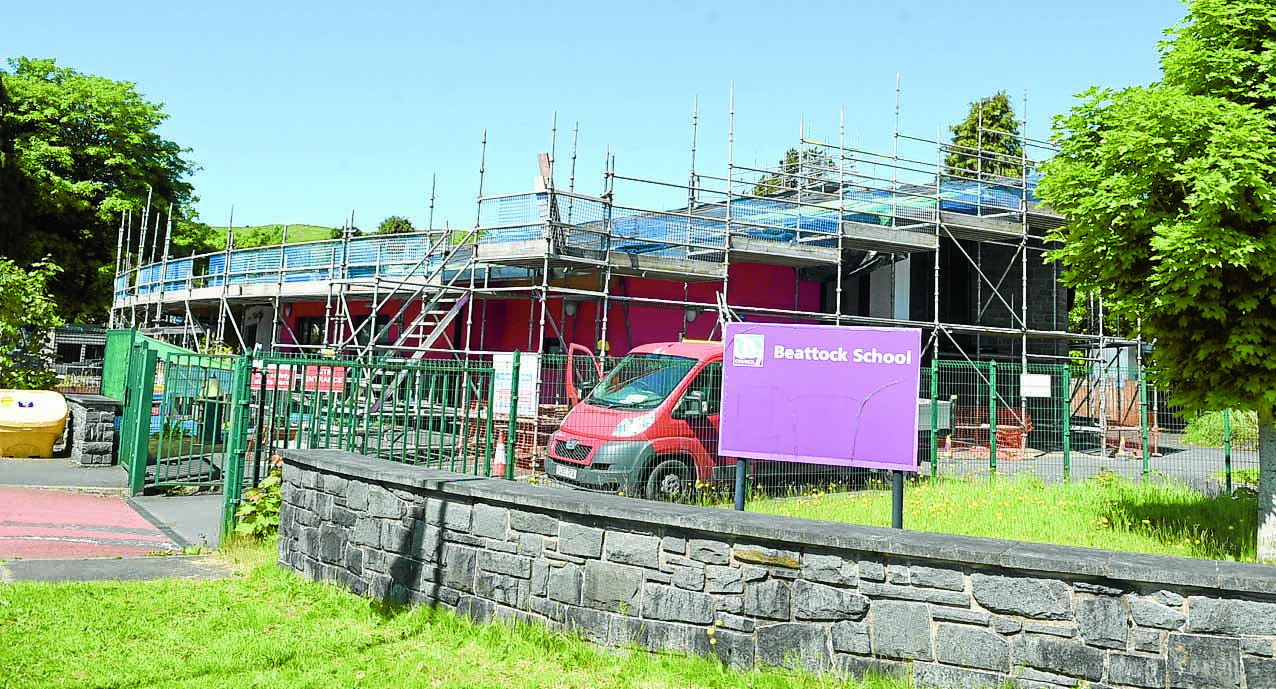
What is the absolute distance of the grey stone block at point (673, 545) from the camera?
506cm

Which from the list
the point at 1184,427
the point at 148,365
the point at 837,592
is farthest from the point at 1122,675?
the point at 1184,427

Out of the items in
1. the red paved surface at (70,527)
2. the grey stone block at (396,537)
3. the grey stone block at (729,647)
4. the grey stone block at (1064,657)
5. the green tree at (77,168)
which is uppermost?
the green tree at (77,168)

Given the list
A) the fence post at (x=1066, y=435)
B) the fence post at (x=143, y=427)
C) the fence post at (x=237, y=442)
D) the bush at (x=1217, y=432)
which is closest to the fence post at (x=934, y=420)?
the fence post at (x=1066, y=435)

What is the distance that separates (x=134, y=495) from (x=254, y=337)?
19517mm

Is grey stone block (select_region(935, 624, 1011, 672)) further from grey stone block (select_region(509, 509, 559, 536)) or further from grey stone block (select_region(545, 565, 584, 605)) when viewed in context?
grey stone block (select_region(509, 509, 559, 536))

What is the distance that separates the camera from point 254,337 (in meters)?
A: 29.7

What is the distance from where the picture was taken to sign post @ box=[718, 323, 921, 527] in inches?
259

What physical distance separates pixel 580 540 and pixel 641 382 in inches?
216

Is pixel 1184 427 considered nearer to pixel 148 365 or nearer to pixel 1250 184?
pixel 1250 184

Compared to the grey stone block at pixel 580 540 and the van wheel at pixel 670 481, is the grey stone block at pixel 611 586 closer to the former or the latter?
the grey stone block at pixel 580 540

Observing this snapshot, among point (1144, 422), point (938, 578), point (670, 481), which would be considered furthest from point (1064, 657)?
point (1144, 422)

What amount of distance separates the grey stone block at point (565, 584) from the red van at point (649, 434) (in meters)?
4.33

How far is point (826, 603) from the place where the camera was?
15.5ft

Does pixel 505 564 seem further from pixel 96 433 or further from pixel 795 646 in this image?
pixel 96 433
